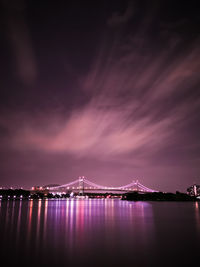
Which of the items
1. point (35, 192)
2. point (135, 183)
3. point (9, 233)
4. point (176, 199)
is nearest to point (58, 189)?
point (35, 192)

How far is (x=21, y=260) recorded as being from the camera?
10281mm

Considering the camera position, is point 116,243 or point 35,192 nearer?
point 116,243

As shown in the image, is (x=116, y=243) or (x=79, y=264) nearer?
(x=79, y=264)

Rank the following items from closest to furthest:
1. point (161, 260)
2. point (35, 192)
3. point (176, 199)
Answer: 1. point (161, 260)
2. point (176, 199)
3. point (35, 192)

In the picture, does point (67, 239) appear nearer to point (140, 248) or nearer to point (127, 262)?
point (140, 248)

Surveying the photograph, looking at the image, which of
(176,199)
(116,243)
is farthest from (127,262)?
(176,199)

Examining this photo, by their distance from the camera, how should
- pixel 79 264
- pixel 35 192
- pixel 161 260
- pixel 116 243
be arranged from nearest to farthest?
pixel 79 264 → pixel 161 260 → pixel 116 243 → pixel 35 192

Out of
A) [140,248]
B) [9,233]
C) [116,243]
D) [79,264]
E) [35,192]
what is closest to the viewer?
[79,264]

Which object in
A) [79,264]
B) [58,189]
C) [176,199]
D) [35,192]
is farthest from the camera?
[58,189]

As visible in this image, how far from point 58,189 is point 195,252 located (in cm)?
16294

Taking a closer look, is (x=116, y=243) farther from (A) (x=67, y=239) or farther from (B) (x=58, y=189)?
(B) (x=58, y=189)

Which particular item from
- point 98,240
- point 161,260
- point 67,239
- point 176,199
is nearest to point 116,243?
point 98,240

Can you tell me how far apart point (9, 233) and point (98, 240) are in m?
6.70

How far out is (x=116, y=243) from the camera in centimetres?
1402
